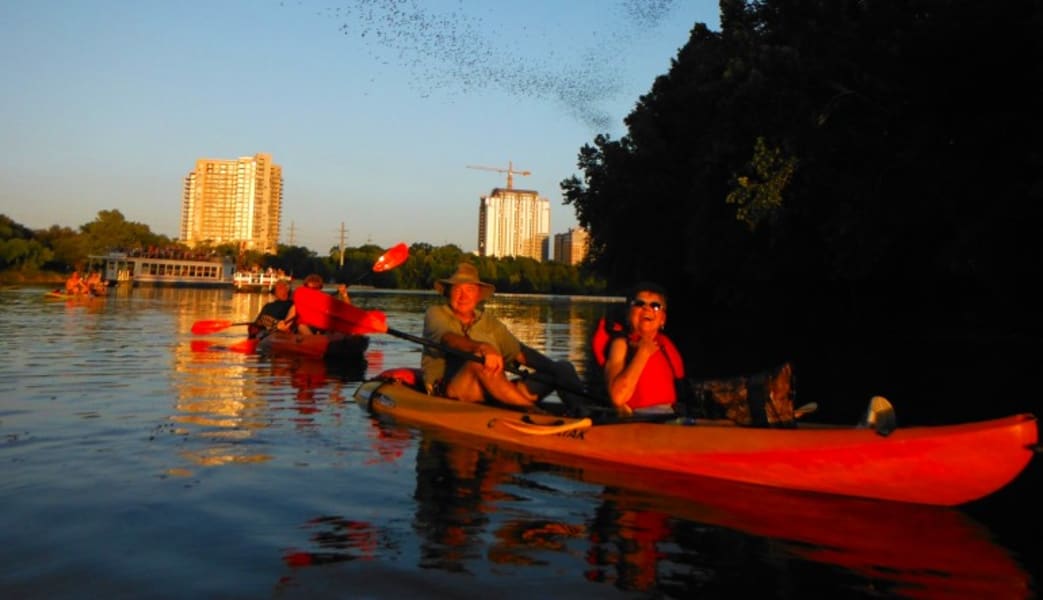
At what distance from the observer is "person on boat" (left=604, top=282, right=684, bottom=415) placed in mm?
6824

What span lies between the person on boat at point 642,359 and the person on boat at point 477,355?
4.82 ft

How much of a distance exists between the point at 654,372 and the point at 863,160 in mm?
16215

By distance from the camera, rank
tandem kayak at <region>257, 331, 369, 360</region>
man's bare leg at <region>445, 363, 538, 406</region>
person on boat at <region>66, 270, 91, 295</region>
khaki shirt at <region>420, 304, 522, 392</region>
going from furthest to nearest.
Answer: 1. person on boat at <region>66, 270, 91, 295</region>
2. tandem kayak at <region>257, 331, 369, 360</region>
3. khaki shirt at <region>420, 304, 522, 392</region>
4. man's bare leg at <region>445, 363, 538, 406</region>

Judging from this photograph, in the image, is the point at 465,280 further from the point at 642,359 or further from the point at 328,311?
the point at 328,311

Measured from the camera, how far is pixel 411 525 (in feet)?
18.0

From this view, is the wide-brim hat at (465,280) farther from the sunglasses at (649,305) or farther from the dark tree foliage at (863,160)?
the dark tree foliage at (863,160)

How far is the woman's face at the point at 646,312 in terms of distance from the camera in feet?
22.2

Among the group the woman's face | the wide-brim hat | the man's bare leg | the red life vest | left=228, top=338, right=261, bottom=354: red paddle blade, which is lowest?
left=228, top=338, right=261, bottom=354: red paddle blade

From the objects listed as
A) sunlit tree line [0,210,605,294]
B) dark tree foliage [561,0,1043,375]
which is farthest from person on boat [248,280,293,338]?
sunlit tree line [0,210,605,294]

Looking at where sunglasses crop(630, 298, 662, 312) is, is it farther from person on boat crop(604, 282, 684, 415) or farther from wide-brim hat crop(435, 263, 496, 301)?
wide-brim hat crop(435, 263, 496, 301)

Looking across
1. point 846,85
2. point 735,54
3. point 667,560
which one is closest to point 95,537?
point 667,560

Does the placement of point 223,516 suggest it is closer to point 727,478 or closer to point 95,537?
point 95,537

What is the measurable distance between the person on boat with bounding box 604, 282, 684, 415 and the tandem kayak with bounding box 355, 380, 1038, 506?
33cm

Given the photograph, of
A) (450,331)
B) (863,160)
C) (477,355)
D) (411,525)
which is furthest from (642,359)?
(863,160)
